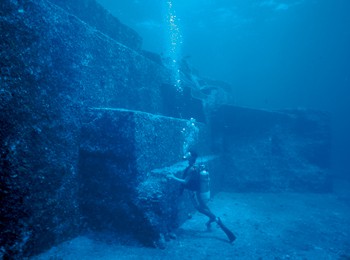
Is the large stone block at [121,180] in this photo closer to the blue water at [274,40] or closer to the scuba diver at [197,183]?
the scuba diver at [197,183]

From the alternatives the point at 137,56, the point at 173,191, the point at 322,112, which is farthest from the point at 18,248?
the point at 322,112

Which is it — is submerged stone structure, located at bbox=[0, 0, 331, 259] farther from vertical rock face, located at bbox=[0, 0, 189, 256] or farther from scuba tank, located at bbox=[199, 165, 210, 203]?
scuba tank, located at bbox=[199, 165, 210, 203]

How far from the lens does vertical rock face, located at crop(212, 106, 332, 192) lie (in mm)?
10461

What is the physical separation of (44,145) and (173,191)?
2972mm

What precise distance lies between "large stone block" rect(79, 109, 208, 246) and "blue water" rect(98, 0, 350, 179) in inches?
702

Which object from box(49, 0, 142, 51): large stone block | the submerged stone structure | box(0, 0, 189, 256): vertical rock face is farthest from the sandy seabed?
box(49, 0, 142, 51): large stone block

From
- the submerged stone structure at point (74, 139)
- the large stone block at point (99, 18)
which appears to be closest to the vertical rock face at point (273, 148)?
the submerged stone structure at point (74, 139)

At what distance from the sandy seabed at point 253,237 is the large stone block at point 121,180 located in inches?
15.5

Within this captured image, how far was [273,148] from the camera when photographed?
10805 millimetres

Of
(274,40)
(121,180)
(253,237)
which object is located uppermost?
(274,40)

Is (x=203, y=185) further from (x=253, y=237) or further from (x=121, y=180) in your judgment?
(x=121, y=180)

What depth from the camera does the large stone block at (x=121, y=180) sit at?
469 cm

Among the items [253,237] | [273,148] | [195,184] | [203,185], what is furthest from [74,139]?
[273,148]

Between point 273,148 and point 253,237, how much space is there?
6.07m
